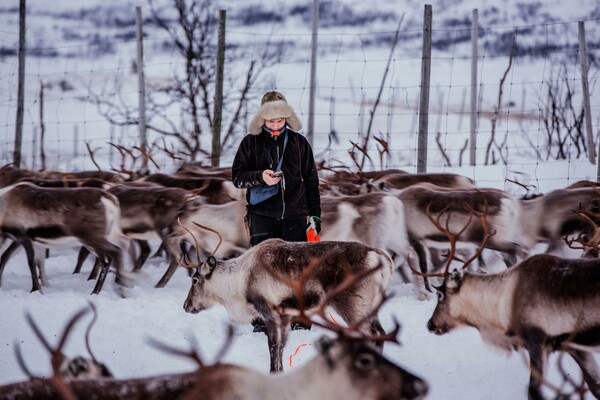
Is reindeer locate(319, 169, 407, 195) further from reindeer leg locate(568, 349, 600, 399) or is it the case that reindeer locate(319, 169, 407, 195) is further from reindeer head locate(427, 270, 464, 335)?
reindeer leg locate(568, 349, 600, 399)

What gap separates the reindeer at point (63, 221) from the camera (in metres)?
6.31

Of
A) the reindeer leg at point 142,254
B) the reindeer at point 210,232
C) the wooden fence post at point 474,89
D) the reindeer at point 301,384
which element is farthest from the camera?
the wooden fence post at point 474,89

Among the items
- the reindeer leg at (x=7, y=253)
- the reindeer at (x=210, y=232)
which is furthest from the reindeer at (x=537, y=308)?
the reindeer leg at (x=7, y=253)

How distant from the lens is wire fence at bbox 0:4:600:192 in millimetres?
14977

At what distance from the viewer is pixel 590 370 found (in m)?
3.69

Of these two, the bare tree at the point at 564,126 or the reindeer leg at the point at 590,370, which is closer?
the reindeer leg at the point at 590,370

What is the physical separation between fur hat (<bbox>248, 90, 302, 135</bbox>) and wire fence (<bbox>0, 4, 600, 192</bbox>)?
5.36 m

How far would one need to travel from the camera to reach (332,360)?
7.82ft

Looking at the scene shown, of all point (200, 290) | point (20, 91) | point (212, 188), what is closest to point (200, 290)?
point (200, 290)

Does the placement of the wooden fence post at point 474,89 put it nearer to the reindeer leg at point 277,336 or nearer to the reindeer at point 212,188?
the reindeer at point 212,188

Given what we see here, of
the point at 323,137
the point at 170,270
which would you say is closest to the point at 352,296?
the point at 170,270

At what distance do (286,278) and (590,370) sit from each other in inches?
63.9

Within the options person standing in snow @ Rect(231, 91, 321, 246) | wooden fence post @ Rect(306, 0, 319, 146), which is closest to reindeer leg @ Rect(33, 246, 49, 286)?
person standing in snow @ Rect(231, 91, 321, 246)

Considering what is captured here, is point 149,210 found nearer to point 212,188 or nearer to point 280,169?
point 212,188
